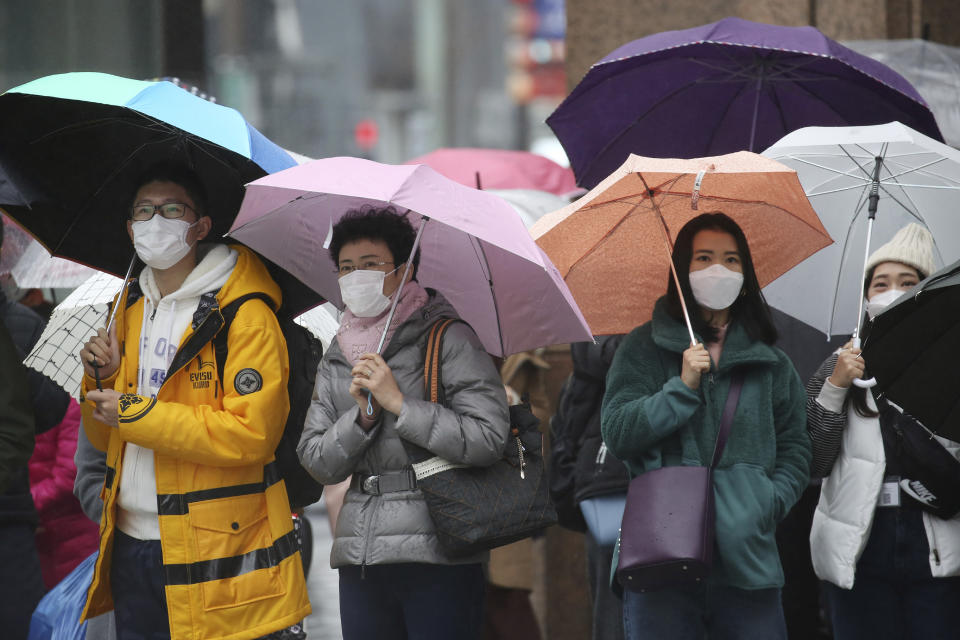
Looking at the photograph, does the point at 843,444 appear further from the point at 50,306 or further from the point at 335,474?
the point at 50,306

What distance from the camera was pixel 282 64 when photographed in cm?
2362

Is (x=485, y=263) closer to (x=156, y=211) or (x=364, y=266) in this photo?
(x=364, y=266)

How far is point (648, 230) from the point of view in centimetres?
542

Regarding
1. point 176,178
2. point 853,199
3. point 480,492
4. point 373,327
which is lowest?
point 480,492

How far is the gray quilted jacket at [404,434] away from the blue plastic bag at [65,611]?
1190 mm

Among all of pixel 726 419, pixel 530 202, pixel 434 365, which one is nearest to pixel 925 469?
pixel 726 419

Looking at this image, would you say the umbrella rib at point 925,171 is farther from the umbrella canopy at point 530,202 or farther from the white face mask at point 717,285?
the umbrella canopy at point 530,202

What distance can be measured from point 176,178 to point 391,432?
1.18 m

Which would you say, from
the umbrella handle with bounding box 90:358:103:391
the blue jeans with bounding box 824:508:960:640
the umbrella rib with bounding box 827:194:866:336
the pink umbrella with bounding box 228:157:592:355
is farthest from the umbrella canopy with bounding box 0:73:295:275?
the blue jeans with bounding box 824:508:960:640

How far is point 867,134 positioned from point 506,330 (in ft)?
5.05

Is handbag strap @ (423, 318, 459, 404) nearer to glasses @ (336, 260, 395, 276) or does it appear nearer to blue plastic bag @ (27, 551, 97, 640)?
glasses @ (336, 260, 395, 276)

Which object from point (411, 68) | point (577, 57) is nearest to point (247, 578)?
point (577, 57)

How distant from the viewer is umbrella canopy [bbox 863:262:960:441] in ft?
13.1

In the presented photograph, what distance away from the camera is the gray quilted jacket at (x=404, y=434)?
4707mm
